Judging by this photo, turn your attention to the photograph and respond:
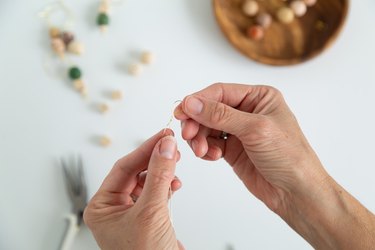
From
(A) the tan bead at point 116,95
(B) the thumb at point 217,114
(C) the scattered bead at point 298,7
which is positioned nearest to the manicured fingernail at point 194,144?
(B) the thumb at point 217,114

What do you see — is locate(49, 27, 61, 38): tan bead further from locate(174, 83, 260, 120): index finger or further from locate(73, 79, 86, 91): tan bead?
locate(174, 83, 260, 120): index finger

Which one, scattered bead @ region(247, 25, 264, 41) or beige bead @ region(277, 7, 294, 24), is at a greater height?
beige bead @ region(277, 7, 294, 24)

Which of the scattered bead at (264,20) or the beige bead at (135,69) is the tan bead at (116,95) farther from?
the scattered bead at (264,20)

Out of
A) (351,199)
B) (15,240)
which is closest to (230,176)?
(351,199)

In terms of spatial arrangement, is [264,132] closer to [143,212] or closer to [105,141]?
[143,212]

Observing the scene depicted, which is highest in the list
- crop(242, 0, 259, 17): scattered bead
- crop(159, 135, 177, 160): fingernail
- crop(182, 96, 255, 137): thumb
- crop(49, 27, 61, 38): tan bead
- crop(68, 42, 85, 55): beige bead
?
crop(242, 0, 259, 17): scattered bead

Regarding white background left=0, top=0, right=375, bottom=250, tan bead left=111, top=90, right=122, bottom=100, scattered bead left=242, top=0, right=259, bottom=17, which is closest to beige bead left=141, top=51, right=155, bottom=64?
white background left=0, top=0, right=375, bottom=250
